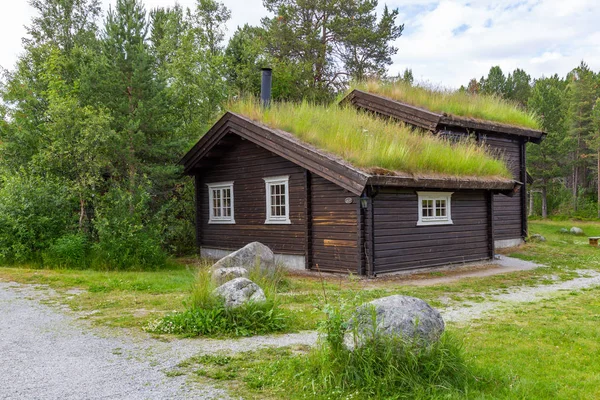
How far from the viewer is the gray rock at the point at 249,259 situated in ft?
35.1

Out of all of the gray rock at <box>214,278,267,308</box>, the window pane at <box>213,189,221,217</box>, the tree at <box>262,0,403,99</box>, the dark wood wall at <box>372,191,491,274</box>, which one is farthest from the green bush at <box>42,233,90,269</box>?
the tree at <box>262,0,403,99</box>

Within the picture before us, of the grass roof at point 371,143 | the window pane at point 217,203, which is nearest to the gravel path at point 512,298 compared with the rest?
the grass roof at point 371,143

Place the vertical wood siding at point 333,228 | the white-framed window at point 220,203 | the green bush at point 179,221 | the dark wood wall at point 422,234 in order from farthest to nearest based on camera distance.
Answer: the green bush at point 179,221
the white-framed window at point 220,203
the dark wood wall at point 422,234
the vertical wood siding at point 333,228

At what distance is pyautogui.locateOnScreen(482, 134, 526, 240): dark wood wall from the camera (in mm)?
19266

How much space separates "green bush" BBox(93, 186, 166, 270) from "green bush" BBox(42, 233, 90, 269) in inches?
15.8

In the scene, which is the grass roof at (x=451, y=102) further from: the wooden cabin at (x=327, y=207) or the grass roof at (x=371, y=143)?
the wooden cabin at (x=327, y=207)

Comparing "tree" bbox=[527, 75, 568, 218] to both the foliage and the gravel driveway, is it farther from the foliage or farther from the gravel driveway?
the gravel driveway

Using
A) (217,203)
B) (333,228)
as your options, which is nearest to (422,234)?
(333,228)

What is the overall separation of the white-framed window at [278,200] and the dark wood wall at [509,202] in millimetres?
8452

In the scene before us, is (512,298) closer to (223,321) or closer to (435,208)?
(435,208)

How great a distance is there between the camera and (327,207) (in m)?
13.0

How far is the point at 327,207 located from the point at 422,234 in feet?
→ 8.52

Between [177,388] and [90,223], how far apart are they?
1183 centimetres

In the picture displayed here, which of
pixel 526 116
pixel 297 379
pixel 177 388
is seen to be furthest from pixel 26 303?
pixel 526 116
